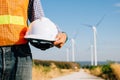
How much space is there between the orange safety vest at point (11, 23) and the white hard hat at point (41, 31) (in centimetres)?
11

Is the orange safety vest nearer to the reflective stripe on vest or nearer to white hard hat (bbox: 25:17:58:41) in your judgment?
the reflective stripe on vest

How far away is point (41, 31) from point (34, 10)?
45cm

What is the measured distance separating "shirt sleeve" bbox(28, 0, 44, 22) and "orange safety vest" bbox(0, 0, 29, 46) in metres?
0.16

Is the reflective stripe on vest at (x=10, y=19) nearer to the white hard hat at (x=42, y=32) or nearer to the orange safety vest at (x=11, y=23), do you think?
the orange safety vest at (x=11, y=23)

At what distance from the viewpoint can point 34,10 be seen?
3.90 metres

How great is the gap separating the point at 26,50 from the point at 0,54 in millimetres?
205

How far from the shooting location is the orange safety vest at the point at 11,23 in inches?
142

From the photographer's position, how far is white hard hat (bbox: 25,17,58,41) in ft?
11.5

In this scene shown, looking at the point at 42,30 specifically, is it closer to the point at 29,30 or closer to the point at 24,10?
the point at 29,30

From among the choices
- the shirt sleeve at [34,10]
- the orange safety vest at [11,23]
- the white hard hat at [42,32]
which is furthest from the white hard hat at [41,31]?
the shirt sleeve at [34,10]

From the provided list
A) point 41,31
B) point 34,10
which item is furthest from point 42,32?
point 34,10

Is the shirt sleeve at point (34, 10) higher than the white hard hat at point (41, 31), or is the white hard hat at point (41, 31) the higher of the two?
the shirt sleeve at point (34, 10)

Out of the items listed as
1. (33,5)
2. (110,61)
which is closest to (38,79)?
(110,61)

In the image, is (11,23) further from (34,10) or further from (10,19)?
(34,10)
